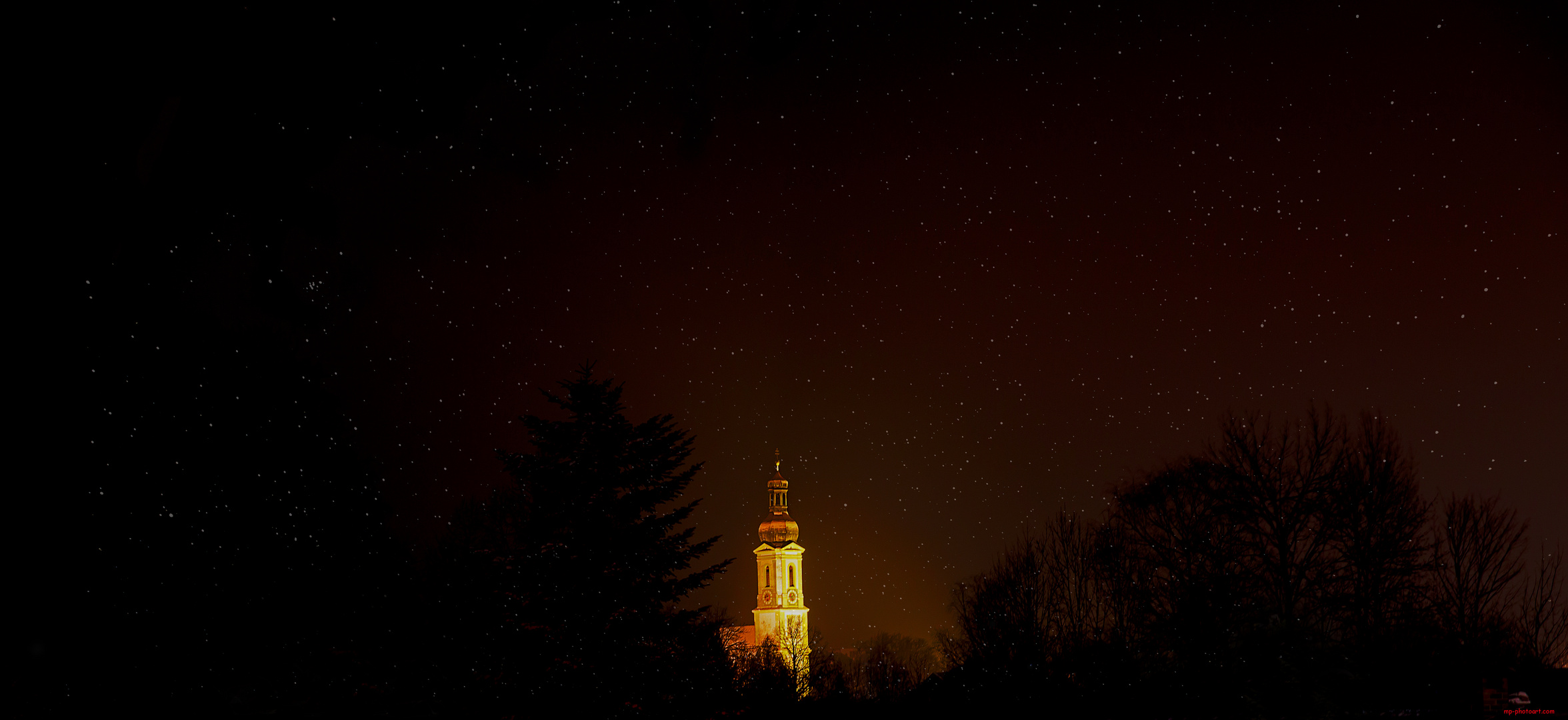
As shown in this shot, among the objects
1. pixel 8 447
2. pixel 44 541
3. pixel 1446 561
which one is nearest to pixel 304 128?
pixel 8 447

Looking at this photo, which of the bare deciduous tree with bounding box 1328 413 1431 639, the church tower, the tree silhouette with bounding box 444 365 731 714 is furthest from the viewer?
the church tower

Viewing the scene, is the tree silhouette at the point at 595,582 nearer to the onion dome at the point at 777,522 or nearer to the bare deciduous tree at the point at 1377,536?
the bare deciduous tree at the point at 1377,536

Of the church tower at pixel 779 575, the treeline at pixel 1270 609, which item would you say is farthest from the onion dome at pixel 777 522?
the treeline at pixel 1270 609

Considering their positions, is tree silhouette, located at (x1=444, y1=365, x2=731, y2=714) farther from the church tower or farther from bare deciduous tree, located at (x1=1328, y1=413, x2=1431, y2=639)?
the church tower

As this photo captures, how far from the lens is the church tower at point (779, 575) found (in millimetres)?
79375

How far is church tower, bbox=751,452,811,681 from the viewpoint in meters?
79.4

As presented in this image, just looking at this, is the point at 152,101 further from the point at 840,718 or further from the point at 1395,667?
the point at 1395,667

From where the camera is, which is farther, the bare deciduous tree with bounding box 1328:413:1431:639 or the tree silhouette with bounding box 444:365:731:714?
the bare deciduous tree with bounding box 1328:413:1431:639

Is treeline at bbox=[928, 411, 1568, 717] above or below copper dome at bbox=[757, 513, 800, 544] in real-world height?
below

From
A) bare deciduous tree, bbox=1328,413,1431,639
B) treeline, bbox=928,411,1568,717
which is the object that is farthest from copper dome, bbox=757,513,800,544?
bare deciduous tree, bbox=1328,413,1431,639

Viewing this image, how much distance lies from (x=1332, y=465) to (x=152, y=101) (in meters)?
31.0

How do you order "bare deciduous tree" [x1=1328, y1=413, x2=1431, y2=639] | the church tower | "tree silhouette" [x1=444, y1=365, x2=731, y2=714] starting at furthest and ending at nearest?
the church tower, "bare deciduous tree" [x1=1328, y1=413, x2=1431, y2=639], "tree silhouette" [x1=444, y1=365, x2=731, y2=714]

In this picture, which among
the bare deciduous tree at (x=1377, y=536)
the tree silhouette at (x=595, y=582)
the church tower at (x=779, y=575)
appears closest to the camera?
the tree silhouette at (x=595, y=582)

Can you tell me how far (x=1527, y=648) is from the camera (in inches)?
979
